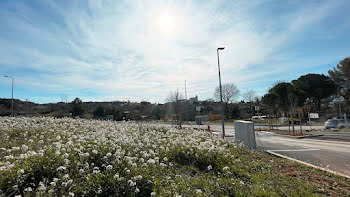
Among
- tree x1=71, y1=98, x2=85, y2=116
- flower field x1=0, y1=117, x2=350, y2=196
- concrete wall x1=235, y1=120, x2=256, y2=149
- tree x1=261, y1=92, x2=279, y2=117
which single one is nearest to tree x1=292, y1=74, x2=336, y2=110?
tree x1=261, y1=92, x2=279, y2=117

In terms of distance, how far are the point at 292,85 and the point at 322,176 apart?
139 ft

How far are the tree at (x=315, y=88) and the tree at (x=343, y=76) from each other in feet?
4.13

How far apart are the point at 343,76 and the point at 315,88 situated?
204 inches

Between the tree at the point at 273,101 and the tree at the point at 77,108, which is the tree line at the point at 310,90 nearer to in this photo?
the tree at the point at 273,101

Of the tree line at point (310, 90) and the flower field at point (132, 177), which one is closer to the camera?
the flower field at point (132, 177)

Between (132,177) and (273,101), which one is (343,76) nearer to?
(273,101)

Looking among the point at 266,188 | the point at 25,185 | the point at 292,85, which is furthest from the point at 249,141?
the point at 292,85

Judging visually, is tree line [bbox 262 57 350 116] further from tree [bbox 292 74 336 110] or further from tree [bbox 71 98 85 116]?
tree [bbox 71 98 85 116]

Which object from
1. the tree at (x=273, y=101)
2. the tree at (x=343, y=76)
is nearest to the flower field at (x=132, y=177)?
the tree at (x=273, y=101)

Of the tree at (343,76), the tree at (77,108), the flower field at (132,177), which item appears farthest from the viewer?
the tree at (343,76)

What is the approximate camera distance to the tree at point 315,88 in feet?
132

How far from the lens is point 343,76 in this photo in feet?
122

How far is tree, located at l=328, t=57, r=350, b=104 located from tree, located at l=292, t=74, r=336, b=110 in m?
1.26

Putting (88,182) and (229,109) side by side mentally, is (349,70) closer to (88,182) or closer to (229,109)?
(229,109)
